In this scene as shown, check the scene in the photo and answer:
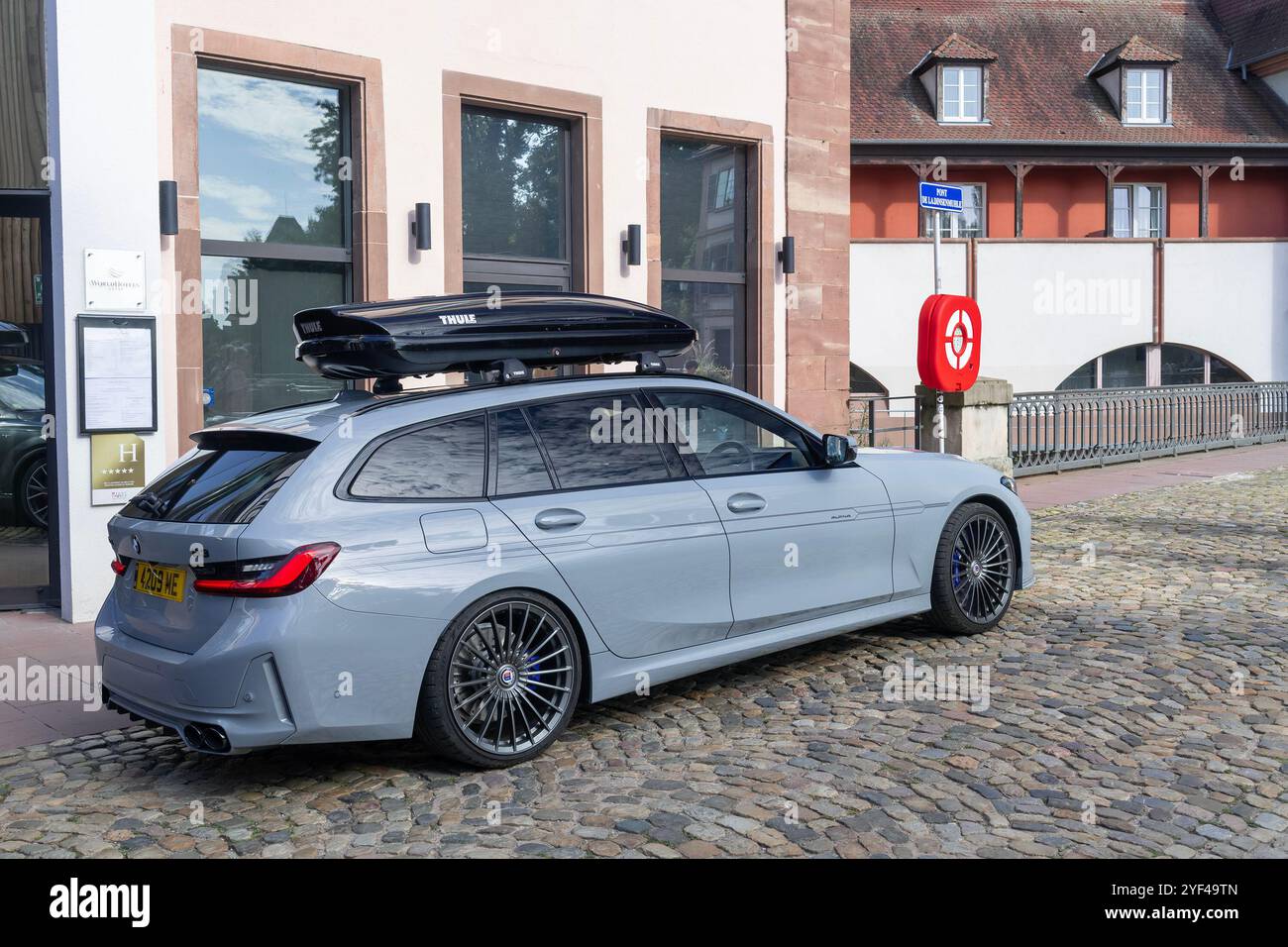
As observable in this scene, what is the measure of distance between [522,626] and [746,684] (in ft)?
5.37

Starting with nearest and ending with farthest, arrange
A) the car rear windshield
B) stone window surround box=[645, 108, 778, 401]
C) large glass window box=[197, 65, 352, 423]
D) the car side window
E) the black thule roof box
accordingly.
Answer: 1. the car rear windshield
2. the black thule roof box
3. the car side window
4. large glass window box=[197, 65, 352, 423]
5. stone window surround box=[645, 108, 778, 401]

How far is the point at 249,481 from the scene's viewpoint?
481 centimetres

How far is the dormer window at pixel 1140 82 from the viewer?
32281 millimetres

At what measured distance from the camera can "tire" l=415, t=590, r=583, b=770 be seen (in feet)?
15.8

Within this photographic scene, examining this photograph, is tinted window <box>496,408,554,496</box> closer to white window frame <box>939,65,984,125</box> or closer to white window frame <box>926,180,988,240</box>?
white window frame <box>926,180,988,240</box>

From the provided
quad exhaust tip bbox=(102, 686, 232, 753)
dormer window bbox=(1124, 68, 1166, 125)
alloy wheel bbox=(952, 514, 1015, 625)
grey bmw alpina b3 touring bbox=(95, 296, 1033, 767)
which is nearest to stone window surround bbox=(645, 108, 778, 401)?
alloy wheel bbox=(952, 514, 1015, 625)

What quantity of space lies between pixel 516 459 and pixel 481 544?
49cm

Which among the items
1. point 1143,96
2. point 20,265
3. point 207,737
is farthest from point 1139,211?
point 207,737

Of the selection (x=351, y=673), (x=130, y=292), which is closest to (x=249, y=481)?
(x=351, y=673)

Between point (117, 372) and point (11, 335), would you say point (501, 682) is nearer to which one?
point (117, 372)

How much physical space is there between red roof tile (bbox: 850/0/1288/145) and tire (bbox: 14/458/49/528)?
2400cm

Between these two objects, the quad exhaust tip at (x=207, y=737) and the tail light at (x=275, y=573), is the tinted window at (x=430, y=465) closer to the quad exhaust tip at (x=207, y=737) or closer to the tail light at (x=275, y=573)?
the tail light at (x=275, y=573)

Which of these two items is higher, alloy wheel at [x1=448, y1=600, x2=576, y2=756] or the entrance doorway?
the entrance doorway

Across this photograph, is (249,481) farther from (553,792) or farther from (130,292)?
(130,292)
